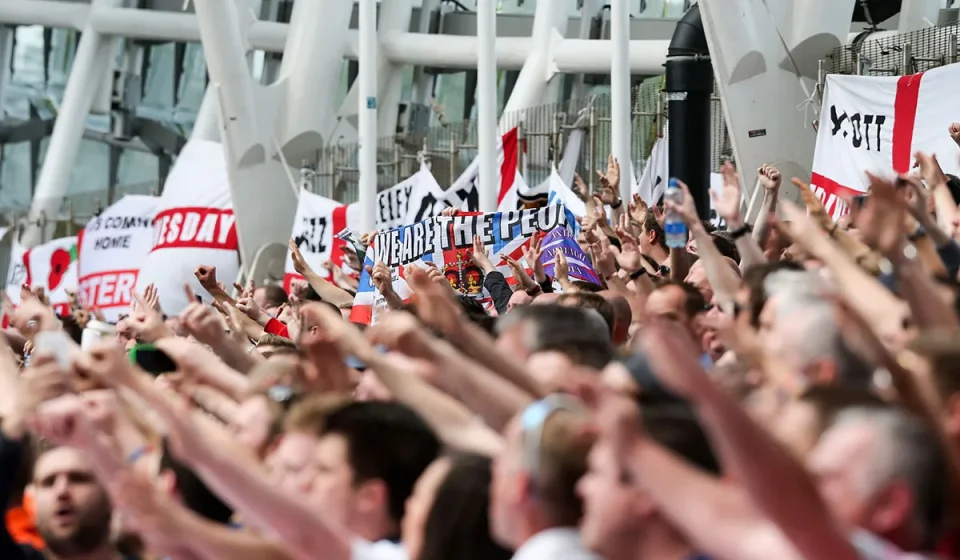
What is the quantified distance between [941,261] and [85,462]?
2.70 m

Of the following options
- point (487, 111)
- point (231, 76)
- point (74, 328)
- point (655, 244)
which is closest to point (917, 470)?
point (655, 244)

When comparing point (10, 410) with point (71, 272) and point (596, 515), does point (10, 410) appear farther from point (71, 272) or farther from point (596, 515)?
point (71, 272)

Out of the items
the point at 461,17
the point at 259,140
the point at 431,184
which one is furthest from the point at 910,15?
the point at 461,17

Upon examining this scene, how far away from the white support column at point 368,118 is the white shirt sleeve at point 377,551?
12.4 m

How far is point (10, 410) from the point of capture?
4773 mm

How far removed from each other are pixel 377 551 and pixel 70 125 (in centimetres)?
2640

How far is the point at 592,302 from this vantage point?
6.45 m

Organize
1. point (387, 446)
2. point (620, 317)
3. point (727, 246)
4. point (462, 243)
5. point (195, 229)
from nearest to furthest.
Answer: point (387, 446), point (620, 317), point (727, 246), point (462, 243), point (195, 229)

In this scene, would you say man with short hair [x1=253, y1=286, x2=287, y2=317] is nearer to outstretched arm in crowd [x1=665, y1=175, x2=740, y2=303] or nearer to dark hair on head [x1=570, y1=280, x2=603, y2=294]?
dark hair on head [x1=570, y1=280, x2=603, y2=294]

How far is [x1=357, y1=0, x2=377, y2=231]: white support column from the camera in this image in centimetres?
1634

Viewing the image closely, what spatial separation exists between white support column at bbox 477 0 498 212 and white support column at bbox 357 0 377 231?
1.16 metres

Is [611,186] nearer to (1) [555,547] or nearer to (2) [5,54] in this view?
(1) [555,547]

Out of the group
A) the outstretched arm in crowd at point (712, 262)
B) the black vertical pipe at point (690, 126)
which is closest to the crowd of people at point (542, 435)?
the outstretched arm in crowd at point (712, 262)

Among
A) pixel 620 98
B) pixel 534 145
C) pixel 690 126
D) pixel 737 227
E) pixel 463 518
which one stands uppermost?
pixel 620 98
